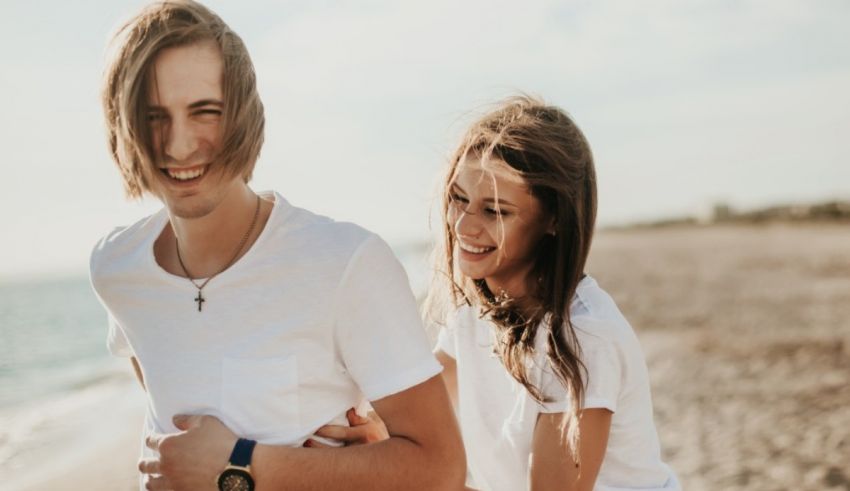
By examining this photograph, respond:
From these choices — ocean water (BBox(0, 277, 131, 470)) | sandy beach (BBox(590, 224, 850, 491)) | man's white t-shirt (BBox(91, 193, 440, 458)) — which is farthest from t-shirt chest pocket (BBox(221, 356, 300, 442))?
ocean water (BBox(0, 277, 131, 470))

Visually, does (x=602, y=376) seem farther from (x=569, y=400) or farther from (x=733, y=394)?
(x=733, y=394)

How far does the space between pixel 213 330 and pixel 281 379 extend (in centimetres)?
23

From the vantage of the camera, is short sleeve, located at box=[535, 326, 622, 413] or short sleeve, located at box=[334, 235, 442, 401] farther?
short sleeve, located at box=[535, 326, 622, 413]

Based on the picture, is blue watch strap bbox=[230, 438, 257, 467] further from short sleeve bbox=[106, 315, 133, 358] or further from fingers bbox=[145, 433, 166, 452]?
short sleeve bbox=[106, 315, 133, 358]

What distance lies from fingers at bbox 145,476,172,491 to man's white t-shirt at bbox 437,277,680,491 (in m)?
1.15

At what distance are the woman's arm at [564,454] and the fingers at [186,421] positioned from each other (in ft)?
3.49

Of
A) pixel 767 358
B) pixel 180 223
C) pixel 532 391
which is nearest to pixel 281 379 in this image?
pixel 180 223

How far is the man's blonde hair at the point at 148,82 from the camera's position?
1.98 meters

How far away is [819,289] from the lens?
51.3 feet

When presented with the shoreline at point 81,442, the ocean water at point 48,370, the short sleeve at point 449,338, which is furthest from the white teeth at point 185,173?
the ocean water at point 48,370

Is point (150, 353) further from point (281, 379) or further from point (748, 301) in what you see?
point (748, 301)

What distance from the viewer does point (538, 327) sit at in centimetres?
283

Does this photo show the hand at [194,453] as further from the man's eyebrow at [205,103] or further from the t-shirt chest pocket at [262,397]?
the man's eyebrow at [205,103]

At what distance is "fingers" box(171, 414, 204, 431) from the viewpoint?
81.8 inches
